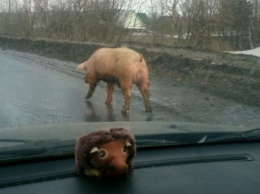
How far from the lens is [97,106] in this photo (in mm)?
9828

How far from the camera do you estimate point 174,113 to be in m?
9.01

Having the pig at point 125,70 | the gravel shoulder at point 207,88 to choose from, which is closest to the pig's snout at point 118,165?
the gravel shoulder at point 207,88

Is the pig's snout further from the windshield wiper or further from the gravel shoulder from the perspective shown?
the gravel shoulder

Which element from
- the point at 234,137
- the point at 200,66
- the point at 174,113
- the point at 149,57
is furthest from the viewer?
the point at 149,57

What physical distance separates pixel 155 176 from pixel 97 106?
7.41m

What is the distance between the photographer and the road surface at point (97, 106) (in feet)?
27.6

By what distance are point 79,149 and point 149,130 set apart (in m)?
0.98

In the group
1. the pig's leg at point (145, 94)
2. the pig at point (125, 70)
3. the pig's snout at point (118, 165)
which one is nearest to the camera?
the pig's snout at point (118, 165)

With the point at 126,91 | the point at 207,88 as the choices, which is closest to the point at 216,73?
the point at 207,88

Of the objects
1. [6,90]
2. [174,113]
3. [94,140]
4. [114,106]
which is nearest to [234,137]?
[94,140]

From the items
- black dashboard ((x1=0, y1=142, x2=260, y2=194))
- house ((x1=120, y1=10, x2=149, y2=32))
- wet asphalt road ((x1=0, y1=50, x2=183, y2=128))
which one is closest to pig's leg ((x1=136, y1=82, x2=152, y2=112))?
wet asphalt road ((x1=0, y1=50, x2=183, y2=128))

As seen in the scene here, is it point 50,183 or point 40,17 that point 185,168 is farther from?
point 40,17

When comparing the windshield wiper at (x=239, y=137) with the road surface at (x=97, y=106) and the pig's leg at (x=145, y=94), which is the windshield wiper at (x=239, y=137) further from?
the pig's leg at (x=145, y=94)

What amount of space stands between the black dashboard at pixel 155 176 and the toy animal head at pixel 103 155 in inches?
1.7
